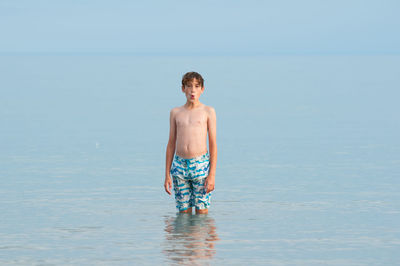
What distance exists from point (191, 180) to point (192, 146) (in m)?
0.40

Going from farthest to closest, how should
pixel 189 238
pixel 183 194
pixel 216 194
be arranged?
pixel 216 194
pixel 183 194
pixel 189 238

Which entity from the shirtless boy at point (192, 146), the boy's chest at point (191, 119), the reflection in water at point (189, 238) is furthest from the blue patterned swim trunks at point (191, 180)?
the boy's chest at point (191, 119)

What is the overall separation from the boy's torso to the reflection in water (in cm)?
78

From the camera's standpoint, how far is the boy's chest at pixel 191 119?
30.8ft

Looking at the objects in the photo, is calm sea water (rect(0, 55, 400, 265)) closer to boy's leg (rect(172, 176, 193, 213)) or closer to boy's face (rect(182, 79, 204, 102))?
boy's leg (rect(172, 176, 193, 213))

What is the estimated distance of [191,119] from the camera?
9.40 metres

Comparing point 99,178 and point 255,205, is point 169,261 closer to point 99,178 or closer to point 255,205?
point 255,205

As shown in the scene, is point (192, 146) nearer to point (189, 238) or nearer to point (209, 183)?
point (209, 183)

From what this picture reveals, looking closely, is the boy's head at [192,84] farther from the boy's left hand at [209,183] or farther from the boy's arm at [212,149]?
the boy's left hand at [209,183]

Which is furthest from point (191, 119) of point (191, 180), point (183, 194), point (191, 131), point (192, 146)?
point (183, 194)

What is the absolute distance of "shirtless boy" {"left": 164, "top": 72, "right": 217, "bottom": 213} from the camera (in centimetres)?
933

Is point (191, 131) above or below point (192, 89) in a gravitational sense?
Answer: below

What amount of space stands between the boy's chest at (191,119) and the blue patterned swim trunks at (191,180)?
37cm

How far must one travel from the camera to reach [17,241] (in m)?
8.70
